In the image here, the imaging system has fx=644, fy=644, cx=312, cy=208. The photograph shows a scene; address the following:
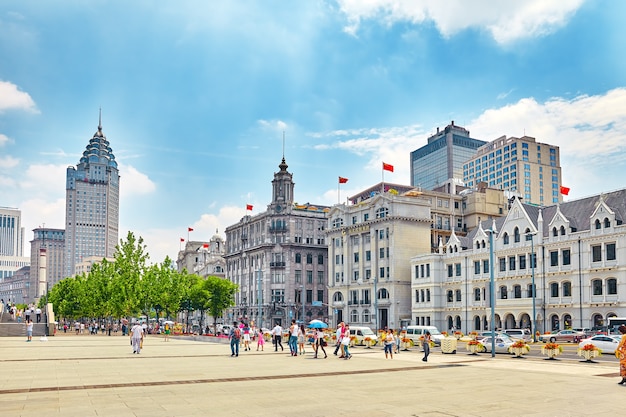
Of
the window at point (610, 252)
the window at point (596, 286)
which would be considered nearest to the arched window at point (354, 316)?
the window at point (596, 286)

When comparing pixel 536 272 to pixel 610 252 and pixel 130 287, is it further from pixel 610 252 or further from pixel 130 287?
pixel 130 287

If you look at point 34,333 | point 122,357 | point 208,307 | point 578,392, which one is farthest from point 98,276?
point 578,392

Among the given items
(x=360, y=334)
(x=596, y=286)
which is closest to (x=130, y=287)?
(x=360, y=334)

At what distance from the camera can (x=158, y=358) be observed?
119ft

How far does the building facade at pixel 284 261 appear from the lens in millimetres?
125688

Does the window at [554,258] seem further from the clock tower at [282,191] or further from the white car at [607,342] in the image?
the clock tower at [282,191]

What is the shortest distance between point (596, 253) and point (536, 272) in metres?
8.35

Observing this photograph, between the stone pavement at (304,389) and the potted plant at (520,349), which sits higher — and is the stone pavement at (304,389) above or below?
above

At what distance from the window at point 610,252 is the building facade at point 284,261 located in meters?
62.5

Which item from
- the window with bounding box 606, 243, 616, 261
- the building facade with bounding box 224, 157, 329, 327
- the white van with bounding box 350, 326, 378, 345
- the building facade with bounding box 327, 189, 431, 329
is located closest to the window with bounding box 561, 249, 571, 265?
the window with bounding box 606, 243, 616, 261

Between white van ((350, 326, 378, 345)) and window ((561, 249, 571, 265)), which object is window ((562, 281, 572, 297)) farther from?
white van ((350, 326, 378, 345))

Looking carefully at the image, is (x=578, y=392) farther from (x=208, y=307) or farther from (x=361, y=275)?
(x=208, y=307)

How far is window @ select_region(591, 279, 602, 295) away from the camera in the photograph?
220 feet

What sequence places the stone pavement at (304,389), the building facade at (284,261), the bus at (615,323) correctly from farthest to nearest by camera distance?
the building facade at (284,261), the bus at (615,323), the stone pavement at (304,389)
